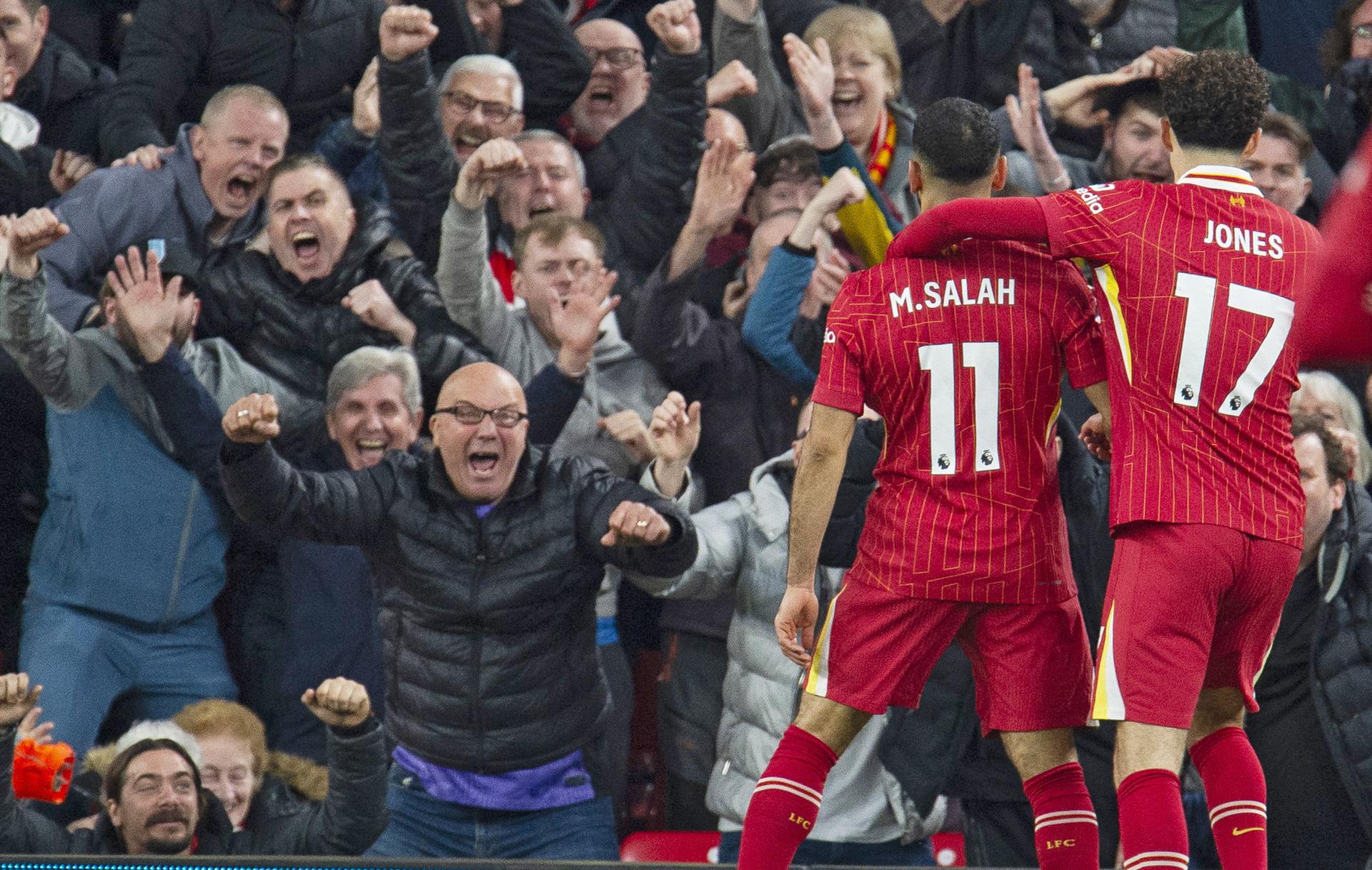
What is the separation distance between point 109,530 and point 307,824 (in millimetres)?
1290

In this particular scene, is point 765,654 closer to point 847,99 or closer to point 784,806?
point 784,806

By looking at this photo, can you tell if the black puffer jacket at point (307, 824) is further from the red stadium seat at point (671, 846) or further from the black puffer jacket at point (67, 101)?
the black puffer jacket at point (67, 101)

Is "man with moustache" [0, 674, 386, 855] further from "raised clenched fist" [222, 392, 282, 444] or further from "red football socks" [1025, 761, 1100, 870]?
"red football socks" [1025, 761, 1100, 870]

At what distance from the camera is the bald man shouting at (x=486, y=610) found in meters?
5.62

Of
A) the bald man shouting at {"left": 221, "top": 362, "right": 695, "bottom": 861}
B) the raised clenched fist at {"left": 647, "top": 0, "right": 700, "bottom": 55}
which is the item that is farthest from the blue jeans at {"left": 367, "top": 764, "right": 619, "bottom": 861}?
the raised clenched fist at {"left": 647, "top": 0, "right": 700, "bottom": 55}

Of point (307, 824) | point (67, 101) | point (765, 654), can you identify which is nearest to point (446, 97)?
point (67, 101)

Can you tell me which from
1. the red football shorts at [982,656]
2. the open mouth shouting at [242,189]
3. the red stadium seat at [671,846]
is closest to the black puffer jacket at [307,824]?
the red stadium seat at [671,846]

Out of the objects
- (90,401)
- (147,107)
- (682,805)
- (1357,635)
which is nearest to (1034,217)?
(1357,635)

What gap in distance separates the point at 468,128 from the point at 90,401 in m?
1.95

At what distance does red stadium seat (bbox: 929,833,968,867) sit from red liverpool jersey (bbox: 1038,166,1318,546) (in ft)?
7.12

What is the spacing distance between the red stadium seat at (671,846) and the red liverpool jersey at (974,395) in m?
1.71

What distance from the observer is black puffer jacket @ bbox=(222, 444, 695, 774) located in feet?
18.5

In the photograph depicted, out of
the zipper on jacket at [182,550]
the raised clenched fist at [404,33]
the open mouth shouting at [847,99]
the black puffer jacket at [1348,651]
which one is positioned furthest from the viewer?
the open mouth shouting at [847,99]

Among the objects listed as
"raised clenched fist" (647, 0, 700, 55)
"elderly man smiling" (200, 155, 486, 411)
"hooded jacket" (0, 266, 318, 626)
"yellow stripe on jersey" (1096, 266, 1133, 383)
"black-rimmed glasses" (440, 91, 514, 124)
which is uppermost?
"raised clenched fist" (647, 0, 700, 55)
